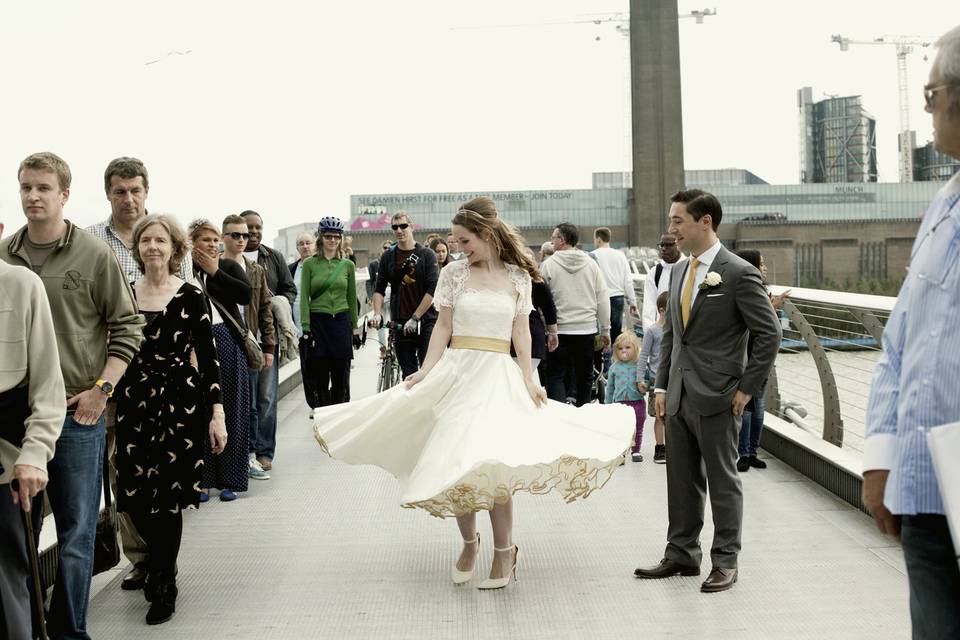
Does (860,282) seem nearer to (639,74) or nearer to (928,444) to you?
(639,74)

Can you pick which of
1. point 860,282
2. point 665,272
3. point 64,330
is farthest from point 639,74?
point 64,330

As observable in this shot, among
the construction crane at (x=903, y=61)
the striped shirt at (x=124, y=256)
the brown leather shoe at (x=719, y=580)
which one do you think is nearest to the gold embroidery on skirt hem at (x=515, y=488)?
the brown leather shoe at (x=719, y=580)

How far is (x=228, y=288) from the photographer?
7473mm

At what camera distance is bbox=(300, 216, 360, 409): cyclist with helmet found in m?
10.1

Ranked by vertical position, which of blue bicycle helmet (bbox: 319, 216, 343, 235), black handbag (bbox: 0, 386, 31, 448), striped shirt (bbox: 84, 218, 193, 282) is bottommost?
black handbag (bbox: 0, 386, 31, 448)

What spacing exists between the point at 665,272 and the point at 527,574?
5639 millimetres

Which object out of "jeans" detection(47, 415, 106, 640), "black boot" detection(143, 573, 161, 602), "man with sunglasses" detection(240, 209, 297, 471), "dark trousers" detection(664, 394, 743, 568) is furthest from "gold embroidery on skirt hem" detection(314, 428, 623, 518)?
"man with sunglasses" detection(240, 209, 297, 471)

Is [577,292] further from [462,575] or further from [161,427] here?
[161,427]

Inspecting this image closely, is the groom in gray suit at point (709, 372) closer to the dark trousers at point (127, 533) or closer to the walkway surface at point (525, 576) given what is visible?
the walkway surface at point (525, 576)

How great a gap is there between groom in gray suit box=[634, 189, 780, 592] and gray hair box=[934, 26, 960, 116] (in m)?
3.06

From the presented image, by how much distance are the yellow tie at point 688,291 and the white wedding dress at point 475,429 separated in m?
0.56

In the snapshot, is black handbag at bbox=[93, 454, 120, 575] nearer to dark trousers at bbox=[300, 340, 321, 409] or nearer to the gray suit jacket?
the gray suit jacket

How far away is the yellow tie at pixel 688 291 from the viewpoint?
219 inches

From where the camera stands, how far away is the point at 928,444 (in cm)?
218
